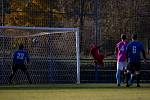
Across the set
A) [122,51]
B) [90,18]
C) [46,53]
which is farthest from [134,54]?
[90,18]

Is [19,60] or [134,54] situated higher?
[134,54]

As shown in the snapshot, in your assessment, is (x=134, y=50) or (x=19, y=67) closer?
(x=134, y=50)

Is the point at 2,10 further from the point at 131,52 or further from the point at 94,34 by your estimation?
the point at 131,52

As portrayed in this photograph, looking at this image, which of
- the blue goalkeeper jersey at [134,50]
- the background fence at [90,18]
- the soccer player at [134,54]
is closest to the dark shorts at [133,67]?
the soccer player at [134,54]

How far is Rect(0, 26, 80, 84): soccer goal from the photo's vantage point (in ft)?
85.0

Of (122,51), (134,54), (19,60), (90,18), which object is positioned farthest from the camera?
(90,18)

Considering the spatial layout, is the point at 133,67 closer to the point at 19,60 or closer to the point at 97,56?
the point at 19,60

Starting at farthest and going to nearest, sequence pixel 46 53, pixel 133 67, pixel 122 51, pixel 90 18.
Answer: pixel 90 18 < pixel 46 53 < pixel 122 51 < pixel 133 67

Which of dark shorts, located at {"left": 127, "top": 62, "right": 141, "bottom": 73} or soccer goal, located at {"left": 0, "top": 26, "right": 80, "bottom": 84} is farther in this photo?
soccer goal, located at {"left": 0, "top": 26, "right": 80, "bottom": 84}

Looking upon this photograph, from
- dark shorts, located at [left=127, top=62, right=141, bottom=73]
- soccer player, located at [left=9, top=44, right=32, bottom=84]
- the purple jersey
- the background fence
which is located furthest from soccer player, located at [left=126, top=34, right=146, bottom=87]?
the background fence

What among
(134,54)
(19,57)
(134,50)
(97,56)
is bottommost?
(97,56)

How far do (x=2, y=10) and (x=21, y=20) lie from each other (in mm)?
A: 1967

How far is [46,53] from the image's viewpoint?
26.9 m

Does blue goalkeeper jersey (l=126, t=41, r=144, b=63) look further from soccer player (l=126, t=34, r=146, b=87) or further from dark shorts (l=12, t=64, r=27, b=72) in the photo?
dark shorts (l=12, t=64, r=27, b=72)
